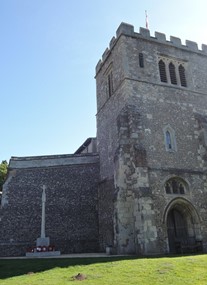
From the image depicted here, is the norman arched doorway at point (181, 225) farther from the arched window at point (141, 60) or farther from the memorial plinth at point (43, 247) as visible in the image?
the arched window at point (141, 60)

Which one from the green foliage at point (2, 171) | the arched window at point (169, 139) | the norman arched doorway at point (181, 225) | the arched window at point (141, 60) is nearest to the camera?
the norman arched doorway at point (181, 225)

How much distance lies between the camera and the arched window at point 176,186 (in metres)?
17.8

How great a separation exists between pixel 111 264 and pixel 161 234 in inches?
247

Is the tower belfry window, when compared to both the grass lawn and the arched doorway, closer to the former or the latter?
the arched doorway

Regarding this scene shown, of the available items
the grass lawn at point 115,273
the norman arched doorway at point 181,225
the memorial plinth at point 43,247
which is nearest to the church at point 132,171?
the norman arched doorway at point 181,225

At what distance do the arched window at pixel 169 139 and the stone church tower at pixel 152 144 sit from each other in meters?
0.06

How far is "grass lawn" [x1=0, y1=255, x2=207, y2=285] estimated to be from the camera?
27.2 ft

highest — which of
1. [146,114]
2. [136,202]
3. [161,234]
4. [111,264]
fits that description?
[146,114]

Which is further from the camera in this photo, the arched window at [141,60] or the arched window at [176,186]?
the arched window at [141,60]

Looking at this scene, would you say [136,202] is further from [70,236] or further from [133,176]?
[70,236]

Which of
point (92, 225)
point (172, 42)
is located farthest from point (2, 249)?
point (172, 42)

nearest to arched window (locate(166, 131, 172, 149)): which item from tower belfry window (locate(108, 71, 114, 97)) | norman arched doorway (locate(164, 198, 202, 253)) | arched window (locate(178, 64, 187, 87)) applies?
norman arched doorway (locate(164, 198, 202, 253))

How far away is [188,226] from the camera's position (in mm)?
18031

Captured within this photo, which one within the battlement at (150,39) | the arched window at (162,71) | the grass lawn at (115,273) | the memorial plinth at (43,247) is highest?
the battlement at (150,39)
